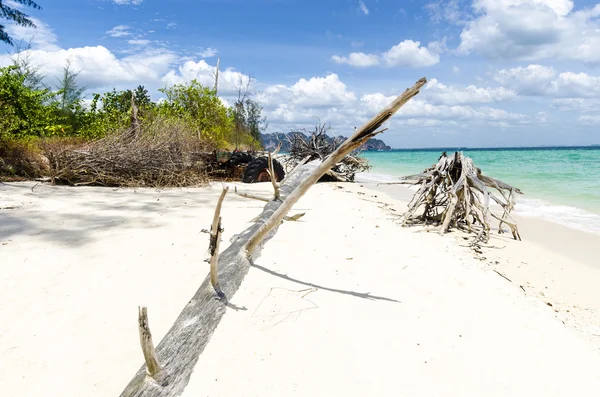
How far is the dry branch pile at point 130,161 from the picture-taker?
8.64 meters

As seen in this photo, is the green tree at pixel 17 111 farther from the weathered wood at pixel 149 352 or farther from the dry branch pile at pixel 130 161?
the weathered wood at pixel 149 352

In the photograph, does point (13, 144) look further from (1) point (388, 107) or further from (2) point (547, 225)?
(2) point (547, 225)

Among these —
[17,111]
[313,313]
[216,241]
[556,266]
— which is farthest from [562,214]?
[17,111]

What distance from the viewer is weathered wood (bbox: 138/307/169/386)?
1.71 metres

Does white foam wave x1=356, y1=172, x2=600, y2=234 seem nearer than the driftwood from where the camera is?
No

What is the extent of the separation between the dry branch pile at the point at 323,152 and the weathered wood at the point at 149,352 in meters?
10.9

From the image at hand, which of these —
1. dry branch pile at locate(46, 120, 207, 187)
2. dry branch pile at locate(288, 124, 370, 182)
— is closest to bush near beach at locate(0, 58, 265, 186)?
dry branch pile at locate(46, 120, 207, 187)

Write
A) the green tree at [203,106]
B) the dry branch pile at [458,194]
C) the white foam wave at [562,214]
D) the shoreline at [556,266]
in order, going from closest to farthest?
the shoreline at [556,266], the dry branch pile at [458,194], the white foam wave at [562,214], the green tree at [203,106]

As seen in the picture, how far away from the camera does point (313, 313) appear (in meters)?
2.75

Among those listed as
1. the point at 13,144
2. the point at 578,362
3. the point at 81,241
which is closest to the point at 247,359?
the point at 578,362

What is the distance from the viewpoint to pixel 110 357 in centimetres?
229

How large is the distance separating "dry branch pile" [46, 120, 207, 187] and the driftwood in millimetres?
6066

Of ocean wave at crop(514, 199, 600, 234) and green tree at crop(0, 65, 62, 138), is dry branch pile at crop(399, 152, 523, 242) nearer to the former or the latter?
ocean wave at crop(514, 199, 600, 234)

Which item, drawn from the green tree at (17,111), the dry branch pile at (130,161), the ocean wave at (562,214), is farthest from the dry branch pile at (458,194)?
A: the green tree at (17,111)
